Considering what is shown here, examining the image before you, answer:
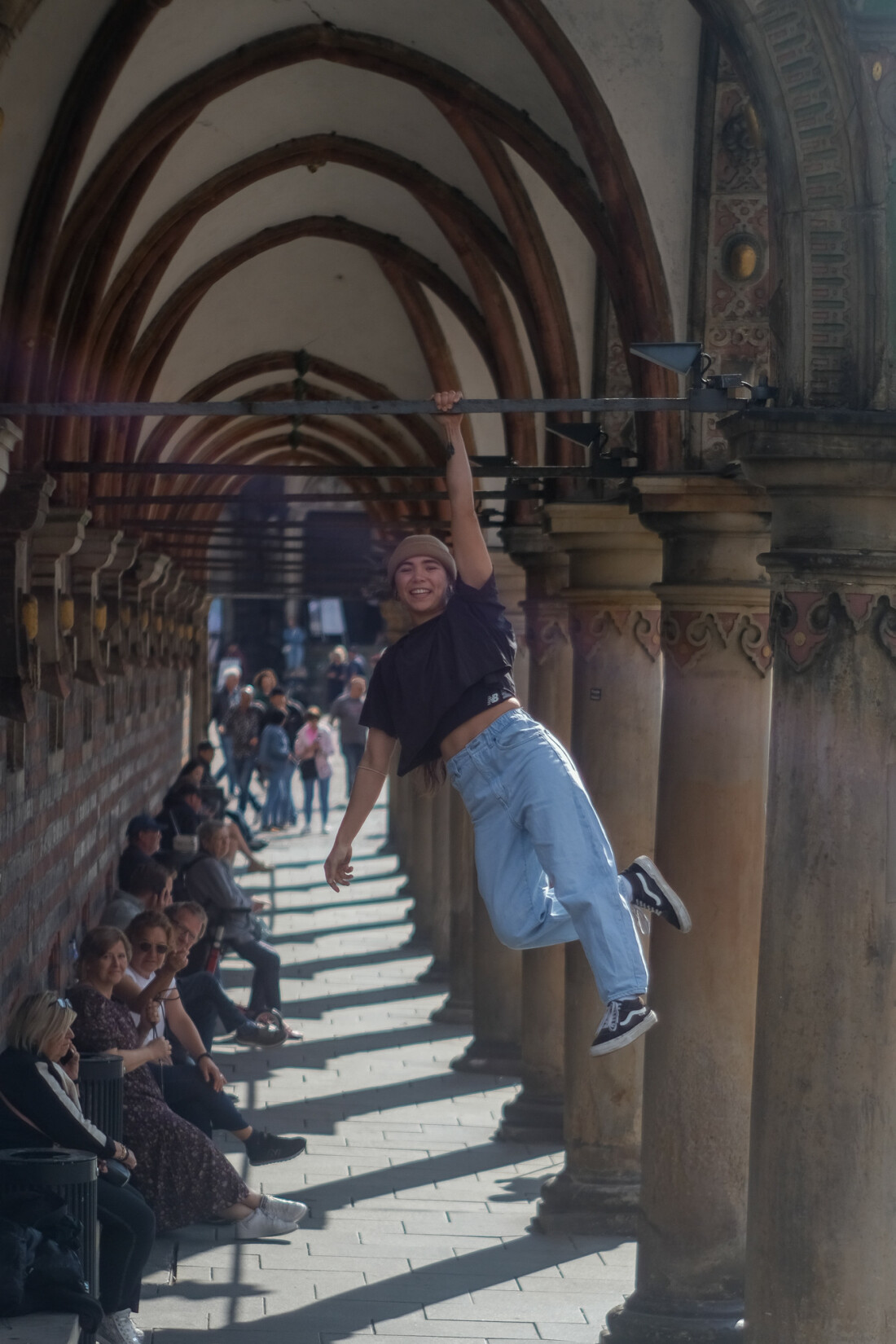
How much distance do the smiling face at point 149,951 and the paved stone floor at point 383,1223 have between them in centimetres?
122

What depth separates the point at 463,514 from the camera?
5031mm

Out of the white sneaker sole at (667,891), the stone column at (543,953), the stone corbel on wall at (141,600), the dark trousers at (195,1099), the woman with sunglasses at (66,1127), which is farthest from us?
the stone corbel on wall at (141,600)

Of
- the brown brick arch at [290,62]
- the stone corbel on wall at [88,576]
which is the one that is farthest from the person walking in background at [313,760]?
the stone corbel on wall at [88,576]

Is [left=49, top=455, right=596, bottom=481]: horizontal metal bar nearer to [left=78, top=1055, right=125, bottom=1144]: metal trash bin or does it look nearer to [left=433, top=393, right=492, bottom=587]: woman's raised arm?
[left=78, top=1055, right=125, bottom=1144]: metal trash bin

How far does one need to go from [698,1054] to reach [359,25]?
6091 mm

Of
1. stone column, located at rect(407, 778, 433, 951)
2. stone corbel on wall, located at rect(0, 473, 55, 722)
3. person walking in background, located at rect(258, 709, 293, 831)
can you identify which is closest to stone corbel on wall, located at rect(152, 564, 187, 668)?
person walking in background, located at rect(258, 709, 293, 831)

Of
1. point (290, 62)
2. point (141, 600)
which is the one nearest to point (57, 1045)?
point (290, 62)

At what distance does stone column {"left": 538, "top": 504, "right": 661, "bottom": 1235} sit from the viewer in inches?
380

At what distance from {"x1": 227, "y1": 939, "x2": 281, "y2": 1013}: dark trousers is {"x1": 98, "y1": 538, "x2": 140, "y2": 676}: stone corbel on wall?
2.06 metres

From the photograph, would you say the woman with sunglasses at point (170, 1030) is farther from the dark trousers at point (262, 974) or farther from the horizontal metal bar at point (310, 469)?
the dark trousers at point (262, 974)

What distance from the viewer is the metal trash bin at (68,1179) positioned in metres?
6.28

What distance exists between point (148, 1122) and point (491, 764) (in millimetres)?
3952

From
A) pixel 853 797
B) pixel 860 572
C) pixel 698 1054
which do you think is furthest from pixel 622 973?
pixel 698 1054

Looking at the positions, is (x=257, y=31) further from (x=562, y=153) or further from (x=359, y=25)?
(x=562, y=153)
